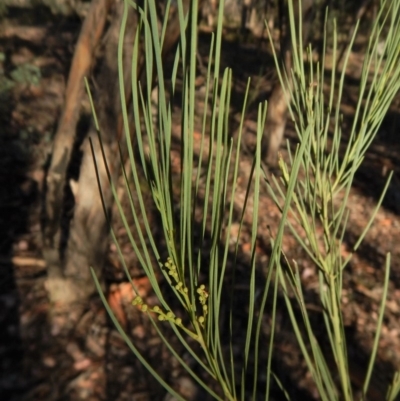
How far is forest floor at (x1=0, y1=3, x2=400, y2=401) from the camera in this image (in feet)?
10.6

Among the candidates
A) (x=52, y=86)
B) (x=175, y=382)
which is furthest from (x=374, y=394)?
(x=52, y=86)

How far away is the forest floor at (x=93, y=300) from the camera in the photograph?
3230 millimetres

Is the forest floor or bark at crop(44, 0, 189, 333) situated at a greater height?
bark at crop(44, 0, 189, 333)

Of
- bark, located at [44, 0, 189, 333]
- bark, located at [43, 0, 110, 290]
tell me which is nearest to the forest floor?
bark, located at [44, 0, 189, 333]

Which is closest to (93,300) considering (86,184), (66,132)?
(86,184)

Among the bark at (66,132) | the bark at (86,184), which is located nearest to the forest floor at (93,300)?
the bark at (86,184)

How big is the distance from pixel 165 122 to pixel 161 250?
3.76 m

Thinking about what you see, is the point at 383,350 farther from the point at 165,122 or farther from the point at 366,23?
the point at 366,23

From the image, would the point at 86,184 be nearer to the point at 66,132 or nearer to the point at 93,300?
the point at 66,132

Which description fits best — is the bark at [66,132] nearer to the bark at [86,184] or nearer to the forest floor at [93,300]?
the bark at [86,184]

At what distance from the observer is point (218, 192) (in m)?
0.77

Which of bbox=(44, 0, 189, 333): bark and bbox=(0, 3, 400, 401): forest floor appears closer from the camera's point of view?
bbox=(44, 0, 189, 333): bark

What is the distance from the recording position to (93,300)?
3693 millimetres

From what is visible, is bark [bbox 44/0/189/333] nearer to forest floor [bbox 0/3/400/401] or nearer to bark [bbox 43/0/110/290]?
bark [bbox 43/0/110/290]
